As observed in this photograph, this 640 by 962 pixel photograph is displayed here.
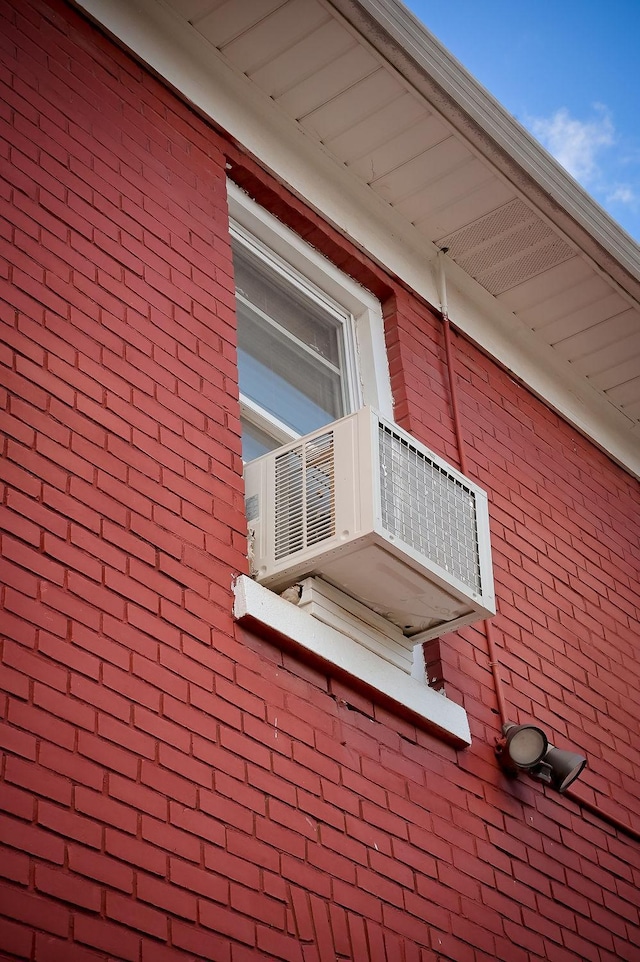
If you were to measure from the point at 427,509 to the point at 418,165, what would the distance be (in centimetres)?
235

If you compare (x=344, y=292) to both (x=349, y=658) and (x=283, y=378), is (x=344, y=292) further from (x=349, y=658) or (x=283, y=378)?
(x=349, y=658)

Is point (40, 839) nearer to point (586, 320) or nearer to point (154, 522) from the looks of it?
point (154, 522)

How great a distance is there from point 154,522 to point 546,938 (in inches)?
84.7

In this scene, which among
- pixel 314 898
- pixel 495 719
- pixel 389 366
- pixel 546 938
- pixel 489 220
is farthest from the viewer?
pixel 489 220

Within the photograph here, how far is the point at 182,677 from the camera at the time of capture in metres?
4.13

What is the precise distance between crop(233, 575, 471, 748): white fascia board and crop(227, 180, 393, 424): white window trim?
1.45 metres

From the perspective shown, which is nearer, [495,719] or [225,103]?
[495,719]

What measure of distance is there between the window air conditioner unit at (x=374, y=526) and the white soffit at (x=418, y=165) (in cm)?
191

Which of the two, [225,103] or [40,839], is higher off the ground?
[225,103]

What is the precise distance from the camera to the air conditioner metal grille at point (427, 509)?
4.62 meters

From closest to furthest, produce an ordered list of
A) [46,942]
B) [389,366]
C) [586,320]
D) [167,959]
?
1. [46,942]
2. [167,959]
3. [389,366]
4. [586,320]

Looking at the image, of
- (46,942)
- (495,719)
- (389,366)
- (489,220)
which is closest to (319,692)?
(495,719)

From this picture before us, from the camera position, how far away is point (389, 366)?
6.27 meters

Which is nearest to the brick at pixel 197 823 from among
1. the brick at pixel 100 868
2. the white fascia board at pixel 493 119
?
the brick at pixel 100 868
